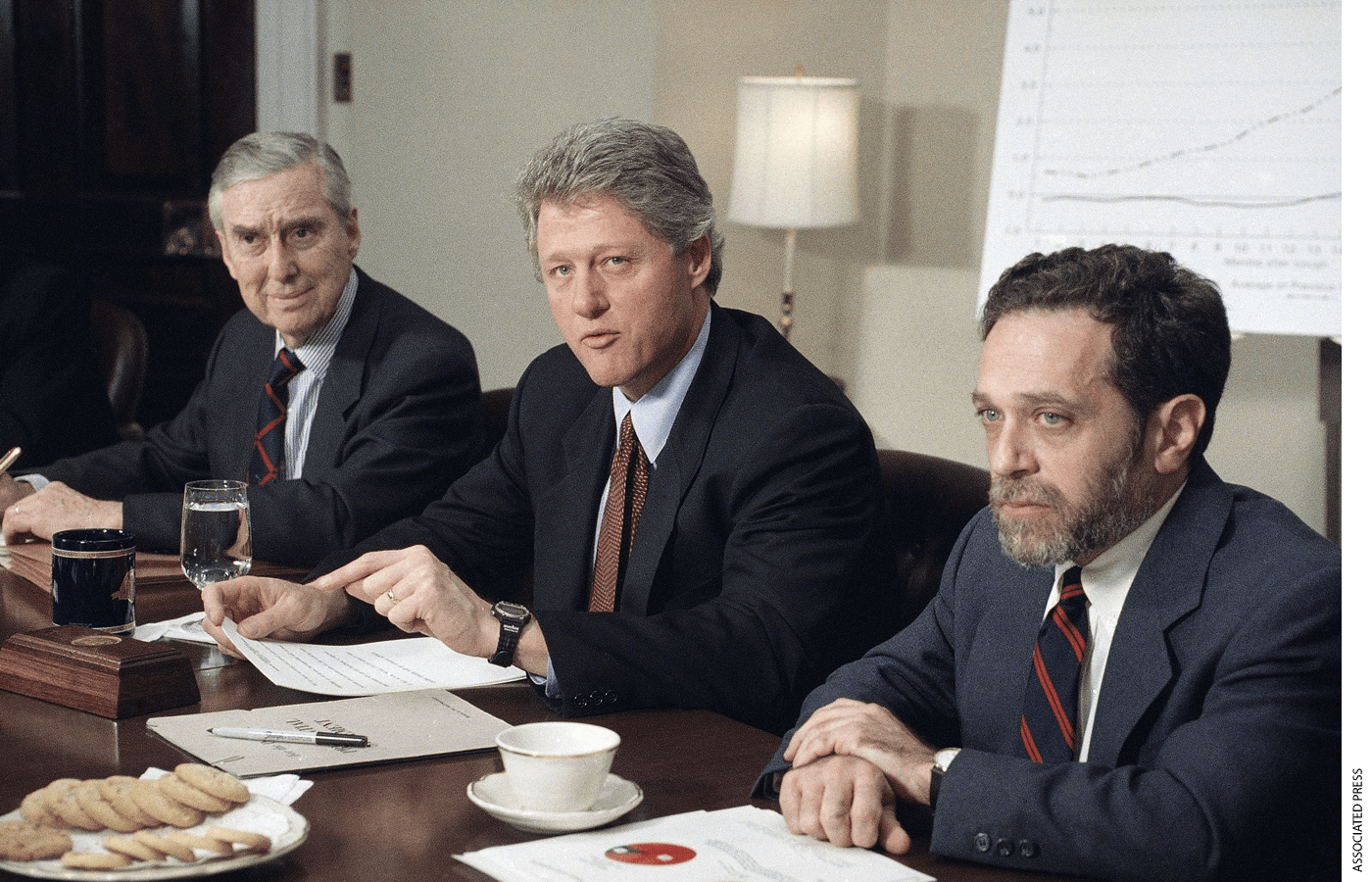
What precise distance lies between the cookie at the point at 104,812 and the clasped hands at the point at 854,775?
0.50 m

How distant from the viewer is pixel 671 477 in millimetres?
1923

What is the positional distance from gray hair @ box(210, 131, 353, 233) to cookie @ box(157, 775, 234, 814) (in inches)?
68.6

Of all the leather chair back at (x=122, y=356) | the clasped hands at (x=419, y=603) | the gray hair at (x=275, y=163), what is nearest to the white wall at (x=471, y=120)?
the leather chair back at (x=122, y=356)

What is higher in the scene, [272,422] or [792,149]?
[792,149]

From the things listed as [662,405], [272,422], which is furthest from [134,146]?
[662,405]

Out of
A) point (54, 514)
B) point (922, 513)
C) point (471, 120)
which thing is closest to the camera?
point (922, 513)

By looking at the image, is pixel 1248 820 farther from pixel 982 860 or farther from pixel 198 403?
pixel 198 403

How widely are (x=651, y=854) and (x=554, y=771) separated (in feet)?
0.32

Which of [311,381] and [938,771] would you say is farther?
[311,381]

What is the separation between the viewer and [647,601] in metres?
1.90

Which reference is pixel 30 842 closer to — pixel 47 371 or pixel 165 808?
pixel 165 808

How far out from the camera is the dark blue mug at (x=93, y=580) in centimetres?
175

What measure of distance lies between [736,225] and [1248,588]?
3.26 metres

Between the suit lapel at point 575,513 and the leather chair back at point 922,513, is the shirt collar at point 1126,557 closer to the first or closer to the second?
the leather chair back at point 922,513
